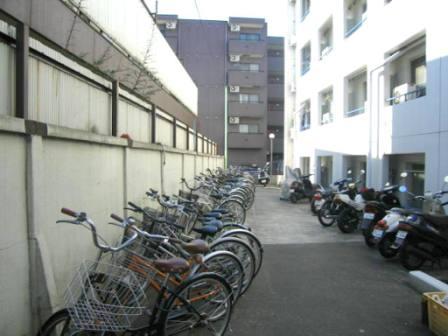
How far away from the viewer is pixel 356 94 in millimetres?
12125

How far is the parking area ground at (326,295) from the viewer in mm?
3305

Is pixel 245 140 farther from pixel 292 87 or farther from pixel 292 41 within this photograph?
pixel 292 41

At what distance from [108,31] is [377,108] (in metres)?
7.32

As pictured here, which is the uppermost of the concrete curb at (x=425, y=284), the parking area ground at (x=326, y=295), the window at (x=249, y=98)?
the window at (x=249, y=98)

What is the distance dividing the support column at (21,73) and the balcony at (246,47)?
30.1 meters

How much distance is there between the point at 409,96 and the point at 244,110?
23.2 metres

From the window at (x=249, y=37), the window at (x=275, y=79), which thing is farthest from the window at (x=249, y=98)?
the window at (x=249, y=37)

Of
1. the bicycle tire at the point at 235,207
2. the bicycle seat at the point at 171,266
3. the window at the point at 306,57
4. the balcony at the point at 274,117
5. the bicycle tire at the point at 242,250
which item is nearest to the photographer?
the bicycle seat at the point at 171,266

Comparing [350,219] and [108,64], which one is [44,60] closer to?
[108,64]

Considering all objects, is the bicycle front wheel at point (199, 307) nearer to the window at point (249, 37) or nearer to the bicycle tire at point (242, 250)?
the bicycle tire at point (242, 250)

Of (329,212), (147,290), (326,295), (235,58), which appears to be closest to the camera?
(147,290)

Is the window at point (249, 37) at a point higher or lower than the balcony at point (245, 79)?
higher

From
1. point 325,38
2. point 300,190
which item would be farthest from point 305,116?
point 300,190

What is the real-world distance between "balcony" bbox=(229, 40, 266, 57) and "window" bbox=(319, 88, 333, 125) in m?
18.0
